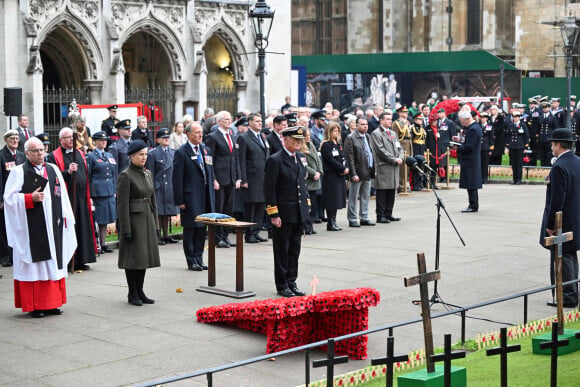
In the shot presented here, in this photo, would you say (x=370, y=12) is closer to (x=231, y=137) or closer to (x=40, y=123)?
(x=40, y=123)

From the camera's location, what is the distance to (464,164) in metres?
19.8

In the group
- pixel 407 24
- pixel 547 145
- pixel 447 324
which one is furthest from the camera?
pixel 407 24

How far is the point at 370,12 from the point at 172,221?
39.3 m

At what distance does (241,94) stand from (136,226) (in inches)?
868

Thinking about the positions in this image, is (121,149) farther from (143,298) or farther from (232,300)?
(232,300)

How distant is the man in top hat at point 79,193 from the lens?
519 inches

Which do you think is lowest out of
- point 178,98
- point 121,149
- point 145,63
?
point 121,149

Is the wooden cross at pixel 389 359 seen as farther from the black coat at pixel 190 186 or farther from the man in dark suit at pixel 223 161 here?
the man in dark suit at pixel 223 161

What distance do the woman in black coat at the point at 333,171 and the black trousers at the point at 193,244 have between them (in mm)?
4208

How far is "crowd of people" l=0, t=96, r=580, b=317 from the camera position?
432 inches

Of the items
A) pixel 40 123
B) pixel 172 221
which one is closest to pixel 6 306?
pixel 172 221

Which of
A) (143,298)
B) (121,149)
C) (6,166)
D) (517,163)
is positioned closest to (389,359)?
(143,298)

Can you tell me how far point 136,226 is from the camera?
1141cm

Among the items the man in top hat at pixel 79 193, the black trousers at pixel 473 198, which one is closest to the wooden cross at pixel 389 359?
the man in top hat at pixel 79 193
